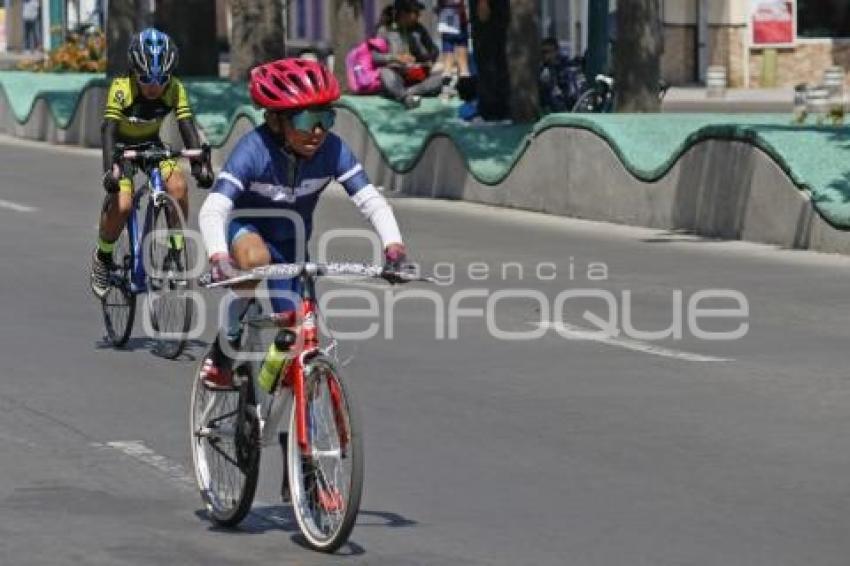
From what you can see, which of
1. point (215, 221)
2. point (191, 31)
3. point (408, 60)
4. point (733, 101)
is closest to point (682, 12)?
point (733, 101)

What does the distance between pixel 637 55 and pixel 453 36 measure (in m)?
26.8

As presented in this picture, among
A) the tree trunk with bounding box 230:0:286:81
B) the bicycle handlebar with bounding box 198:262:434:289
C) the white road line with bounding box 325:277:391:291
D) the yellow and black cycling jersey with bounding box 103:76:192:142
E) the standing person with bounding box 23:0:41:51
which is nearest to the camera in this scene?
the bicycle handlebar with bounding box 198:262:434:289

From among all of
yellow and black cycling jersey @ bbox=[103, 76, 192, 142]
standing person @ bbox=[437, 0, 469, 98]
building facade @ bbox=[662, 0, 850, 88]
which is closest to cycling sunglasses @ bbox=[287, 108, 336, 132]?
yellow and black cycling jersey @ bbox=[103, 76, 192, 142]

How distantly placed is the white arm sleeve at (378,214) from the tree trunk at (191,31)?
30419mm

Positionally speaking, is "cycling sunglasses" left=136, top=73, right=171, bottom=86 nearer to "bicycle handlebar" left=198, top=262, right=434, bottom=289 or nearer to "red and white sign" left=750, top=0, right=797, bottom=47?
"bicycle handlebar" left=198, top=262, right=434, bottom=289

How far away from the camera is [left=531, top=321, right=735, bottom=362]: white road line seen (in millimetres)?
14969

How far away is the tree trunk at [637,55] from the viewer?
1068 inches

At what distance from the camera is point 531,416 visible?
12719mm

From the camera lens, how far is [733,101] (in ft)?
150

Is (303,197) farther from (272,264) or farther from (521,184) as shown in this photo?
(521,184)

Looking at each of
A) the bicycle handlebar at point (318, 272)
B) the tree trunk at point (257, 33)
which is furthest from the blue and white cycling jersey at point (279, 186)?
the tree trunk at point (257, 33)

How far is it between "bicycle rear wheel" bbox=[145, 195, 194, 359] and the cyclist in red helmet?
17.2 feet

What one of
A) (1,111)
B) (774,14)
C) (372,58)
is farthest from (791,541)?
(774,14)

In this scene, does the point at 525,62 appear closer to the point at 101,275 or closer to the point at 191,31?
the point at 191,31
